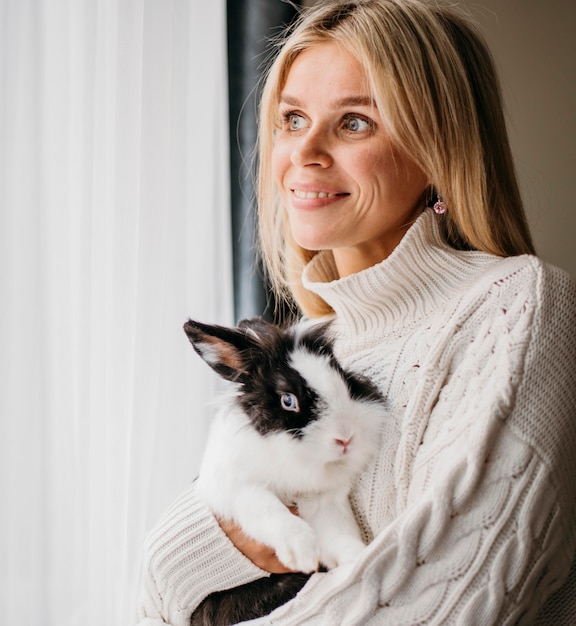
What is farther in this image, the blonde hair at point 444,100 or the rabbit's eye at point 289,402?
the blonde hair at point 444,100

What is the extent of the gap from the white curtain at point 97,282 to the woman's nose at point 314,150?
62cm

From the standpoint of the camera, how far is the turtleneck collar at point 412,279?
1.54 m

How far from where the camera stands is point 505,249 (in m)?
1.57

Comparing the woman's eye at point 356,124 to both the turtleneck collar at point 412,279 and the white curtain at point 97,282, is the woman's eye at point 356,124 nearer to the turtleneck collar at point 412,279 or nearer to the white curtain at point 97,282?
the turtleneck collar at point 412,279

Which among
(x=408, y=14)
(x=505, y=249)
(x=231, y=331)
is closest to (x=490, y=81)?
(x=408, y=14)

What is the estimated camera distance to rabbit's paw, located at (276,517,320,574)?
4.04ft

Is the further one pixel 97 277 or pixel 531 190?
pixel 531 190

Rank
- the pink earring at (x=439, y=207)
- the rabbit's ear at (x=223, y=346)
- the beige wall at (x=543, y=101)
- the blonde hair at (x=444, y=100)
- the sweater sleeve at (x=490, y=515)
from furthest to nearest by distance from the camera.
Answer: the beige wall at (x=543, y=101), the pink earring at (x=439, y=207), the blonde hair at (x=444, y=100), the rabbit's ear at (x=223, y=346), the sweater sleeve at (x=490, y=515)

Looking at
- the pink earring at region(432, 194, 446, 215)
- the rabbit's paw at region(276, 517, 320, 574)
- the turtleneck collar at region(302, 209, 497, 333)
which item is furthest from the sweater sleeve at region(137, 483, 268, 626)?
the pink earring at region(432, 194, 446, 215)

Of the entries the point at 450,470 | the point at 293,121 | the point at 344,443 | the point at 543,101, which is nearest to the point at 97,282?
the point at 293,121

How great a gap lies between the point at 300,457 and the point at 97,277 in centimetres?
92

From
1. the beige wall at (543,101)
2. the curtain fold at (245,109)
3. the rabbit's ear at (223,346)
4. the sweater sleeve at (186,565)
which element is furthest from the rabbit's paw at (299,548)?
the beige wall at (543,101)

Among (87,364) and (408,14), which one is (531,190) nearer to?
(408,14)

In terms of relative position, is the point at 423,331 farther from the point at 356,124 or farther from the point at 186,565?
the point at 186,565
